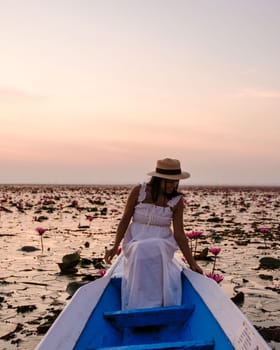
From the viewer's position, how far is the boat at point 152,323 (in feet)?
11.4

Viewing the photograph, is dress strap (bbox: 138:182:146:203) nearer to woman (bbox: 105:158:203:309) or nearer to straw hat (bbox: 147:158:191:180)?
woman (bbox: 105:158:203:309)

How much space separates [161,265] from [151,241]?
0.26 m

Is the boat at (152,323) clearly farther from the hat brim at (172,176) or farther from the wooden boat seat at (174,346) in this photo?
the hat brim at (172,176)

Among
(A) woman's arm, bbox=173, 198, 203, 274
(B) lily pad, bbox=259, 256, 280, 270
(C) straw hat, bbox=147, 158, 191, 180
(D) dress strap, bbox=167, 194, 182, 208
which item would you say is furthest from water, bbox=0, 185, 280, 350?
(C) straw hat, bbox=147, 158, 191, 180

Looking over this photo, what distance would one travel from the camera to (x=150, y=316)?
452 cm

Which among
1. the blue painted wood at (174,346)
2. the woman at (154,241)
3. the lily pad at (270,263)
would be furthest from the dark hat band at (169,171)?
the lily pad at (270,263)

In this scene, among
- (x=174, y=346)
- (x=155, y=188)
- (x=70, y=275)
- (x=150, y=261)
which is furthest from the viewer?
(x=70, y=275)

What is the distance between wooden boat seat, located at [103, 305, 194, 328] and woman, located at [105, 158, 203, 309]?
1.08ft

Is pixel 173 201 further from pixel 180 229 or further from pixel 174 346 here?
pixel 174 346

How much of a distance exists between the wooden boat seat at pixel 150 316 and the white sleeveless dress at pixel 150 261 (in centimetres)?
32

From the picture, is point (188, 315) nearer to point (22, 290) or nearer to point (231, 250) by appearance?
point (22, 290)

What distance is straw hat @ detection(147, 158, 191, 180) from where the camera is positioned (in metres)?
5.02

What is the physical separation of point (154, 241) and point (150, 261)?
202 millimetres

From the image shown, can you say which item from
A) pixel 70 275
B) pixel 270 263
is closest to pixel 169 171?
pixel 70 275
